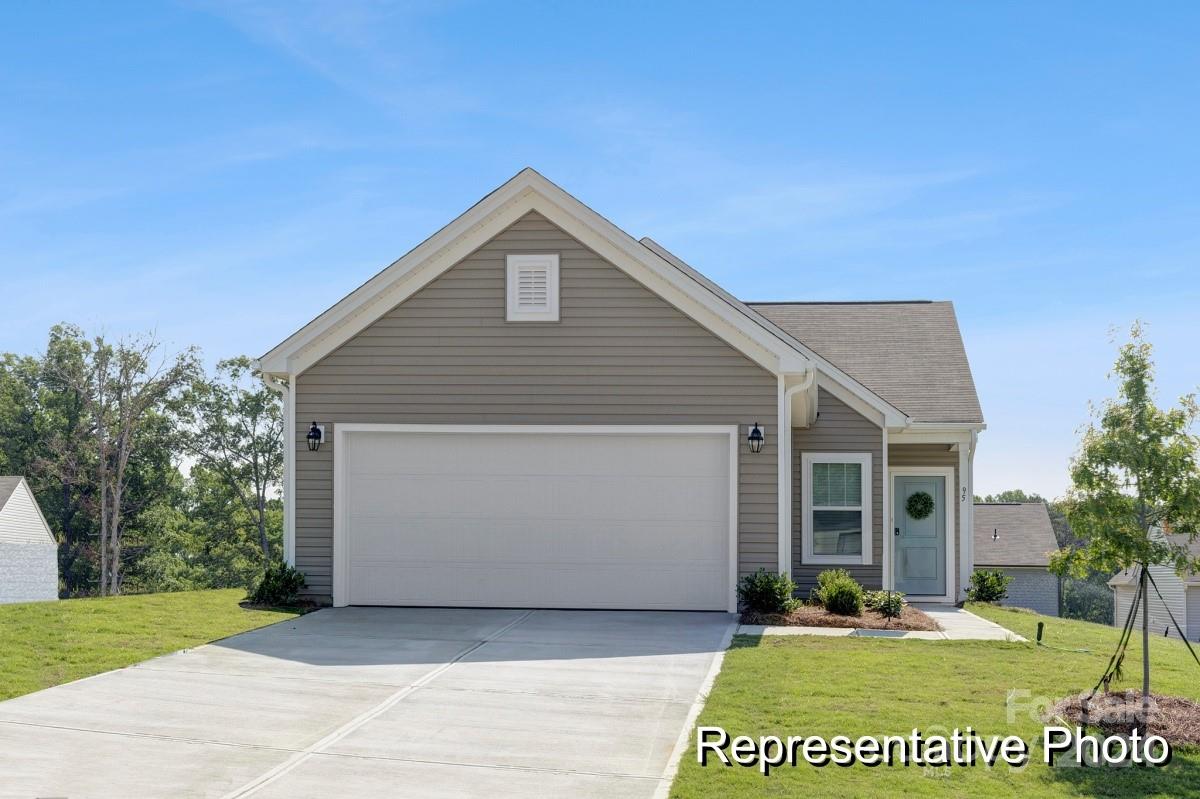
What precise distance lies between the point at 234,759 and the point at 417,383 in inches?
299

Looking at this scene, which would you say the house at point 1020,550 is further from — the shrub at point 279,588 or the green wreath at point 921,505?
the shrub at point 279,588

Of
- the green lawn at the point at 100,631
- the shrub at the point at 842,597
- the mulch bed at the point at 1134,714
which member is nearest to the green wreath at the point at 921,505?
the shrub at the point at 842,597

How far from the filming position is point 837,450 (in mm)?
17000

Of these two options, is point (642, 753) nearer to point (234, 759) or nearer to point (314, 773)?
point (314, 773)

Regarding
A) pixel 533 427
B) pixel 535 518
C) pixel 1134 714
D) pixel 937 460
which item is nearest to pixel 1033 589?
pixel 937 460

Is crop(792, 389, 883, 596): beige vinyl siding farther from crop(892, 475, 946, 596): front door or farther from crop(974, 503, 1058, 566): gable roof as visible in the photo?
crop(974, 503, 1058, 566): gable roof

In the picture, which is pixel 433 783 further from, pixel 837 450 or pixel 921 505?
pixel 921 505

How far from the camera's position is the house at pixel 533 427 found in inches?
556

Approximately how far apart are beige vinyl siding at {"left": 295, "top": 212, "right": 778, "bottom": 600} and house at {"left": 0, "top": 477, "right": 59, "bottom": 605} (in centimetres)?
2258

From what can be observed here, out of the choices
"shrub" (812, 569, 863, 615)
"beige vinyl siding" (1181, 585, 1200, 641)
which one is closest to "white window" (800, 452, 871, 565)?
"shrub" (812, 569, 863, 615)

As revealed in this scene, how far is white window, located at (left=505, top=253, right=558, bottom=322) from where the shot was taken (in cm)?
1436

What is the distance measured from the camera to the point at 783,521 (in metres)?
14.0

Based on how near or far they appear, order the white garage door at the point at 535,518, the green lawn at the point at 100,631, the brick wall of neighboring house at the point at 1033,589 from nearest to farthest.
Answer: the green lawn at the point at 100,631, the white garage door at the point at 535,518, the brick wall of neighboring house at the point at 1033,589

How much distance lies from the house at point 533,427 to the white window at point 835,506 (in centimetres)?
267
